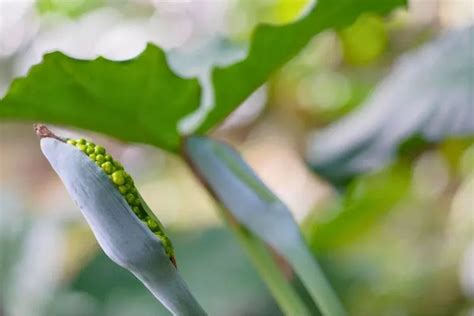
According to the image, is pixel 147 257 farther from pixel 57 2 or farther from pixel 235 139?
pixel 57 2

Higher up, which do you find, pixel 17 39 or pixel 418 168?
pixel 17 39

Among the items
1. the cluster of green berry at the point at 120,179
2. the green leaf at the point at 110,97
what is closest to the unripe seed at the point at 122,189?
the cluster of green berry at the point at 120,179

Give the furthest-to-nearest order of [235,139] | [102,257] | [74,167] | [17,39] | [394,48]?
[17,39] → [235,139] → [394,48] → [102,257] → [74,167]

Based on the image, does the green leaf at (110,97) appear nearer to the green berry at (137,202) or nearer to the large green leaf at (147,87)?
the large green leaf at (147,87)

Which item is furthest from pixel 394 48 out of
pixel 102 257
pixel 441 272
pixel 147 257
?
pixel 147 257

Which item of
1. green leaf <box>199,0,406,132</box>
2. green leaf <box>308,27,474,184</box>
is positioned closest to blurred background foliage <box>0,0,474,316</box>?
green leaf <box>308,27,474,184</box>

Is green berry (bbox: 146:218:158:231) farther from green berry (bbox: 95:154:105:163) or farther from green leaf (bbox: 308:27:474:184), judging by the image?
green leaf (bbox: 308:27:474:184)
